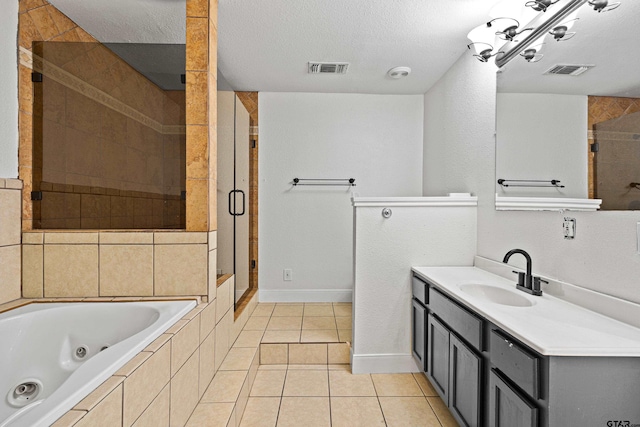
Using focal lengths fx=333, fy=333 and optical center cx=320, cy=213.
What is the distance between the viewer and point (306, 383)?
219 centimetres

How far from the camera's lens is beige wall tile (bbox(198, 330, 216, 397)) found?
1610mm

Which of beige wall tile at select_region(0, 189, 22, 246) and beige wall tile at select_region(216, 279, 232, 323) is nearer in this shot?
beige wall tile at select_region(0, 189, 22, 246)

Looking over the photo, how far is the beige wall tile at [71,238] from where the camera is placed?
5.59 ft

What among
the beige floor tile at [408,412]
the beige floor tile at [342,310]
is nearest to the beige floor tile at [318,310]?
the beige floor tile at [342,310]

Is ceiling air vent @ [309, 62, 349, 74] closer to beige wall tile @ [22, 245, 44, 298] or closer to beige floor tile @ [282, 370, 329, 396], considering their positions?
beige wall tile @ [22, 245, 44, 298]

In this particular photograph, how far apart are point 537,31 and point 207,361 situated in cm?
242

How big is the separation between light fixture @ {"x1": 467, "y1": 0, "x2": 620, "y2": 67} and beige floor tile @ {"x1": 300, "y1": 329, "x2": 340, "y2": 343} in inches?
84.9

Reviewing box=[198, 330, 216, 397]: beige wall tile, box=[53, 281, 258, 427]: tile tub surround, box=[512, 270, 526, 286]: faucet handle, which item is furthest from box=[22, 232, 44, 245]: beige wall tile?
box=[512, 270, 526, 286]: faucet handle

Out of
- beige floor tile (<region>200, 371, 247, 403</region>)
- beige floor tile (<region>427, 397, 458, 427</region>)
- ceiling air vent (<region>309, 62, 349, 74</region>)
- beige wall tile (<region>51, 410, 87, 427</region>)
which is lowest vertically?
beige floor tile (<region>427, 397, 458, 427</region>)

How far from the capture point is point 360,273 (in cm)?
227

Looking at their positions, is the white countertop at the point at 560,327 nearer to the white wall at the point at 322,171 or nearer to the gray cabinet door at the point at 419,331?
the gray cabinet door at the point at 419,331

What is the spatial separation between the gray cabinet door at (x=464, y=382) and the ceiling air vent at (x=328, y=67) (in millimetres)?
2198

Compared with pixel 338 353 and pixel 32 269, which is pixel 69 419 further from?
pixel 338 353

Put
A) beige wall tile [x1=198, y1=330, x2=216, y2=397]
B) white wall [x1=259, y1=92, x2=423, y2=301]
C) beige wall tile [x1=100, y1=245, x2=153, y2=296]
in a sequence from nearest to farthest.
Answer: beige wall tile [x1=198, y1=330, x2=216, y2=397] < beige wall tile [x1=100, y1=245, x2=153, y2=296] < white wall [x1=259, y1=92, x2=423, y2=301]
